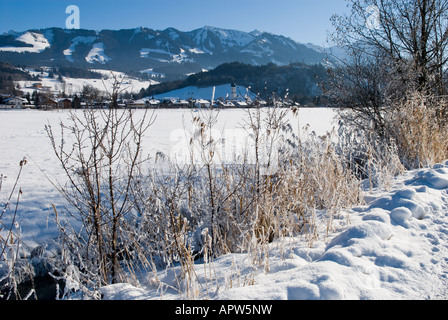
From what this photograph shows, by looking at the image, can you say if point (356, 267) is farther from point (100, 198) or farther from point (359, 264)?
point (100, 198)

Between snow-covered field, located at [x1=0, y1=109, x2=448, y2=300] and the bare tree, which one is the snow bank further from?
the bare tree

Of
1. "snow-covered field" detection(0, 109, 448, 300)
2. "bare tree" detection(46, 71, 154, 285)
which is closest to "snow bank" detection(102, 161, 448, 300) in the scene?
"snow-covered field" detection(0, 109, 448, 300)

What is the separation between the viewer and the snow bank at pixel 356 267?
1.63 metres

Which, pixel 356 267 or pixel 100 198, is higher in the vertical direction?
pixel 100 198

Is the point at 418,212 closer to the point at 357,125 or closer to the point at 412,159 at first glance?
the point at 412,159

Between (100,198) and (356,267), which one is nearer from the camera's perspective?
(356,267)

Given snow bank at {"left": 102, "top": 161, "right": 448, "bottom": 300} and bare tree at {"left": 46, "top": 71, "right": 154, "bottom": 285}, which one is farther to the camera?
bare tree at {"left": 46, "top": 71, "right": 154, "bottom": 285}

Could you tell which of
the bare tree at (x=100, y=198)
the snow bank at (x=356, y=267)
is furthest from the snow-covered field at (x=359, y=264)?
the bare tree at (x=100, y=198)

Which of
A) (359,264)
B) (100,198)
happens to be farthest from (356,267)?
(100,198)

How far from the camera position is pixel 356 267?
6.00ft

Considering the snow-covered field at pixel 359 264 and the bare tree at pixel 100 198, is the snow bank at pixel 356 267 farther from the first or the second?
the bare tree at pixel 100 198

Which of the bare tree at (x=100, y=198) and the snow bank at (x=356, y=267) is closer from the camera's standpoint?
the snow bank at (x=356, y=267)

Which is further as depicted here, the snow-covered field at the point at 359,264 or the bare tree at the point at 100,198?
the bare tree at the point at 100,198

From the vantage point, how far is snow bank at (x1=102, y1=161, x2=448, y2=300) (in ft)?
5.36
